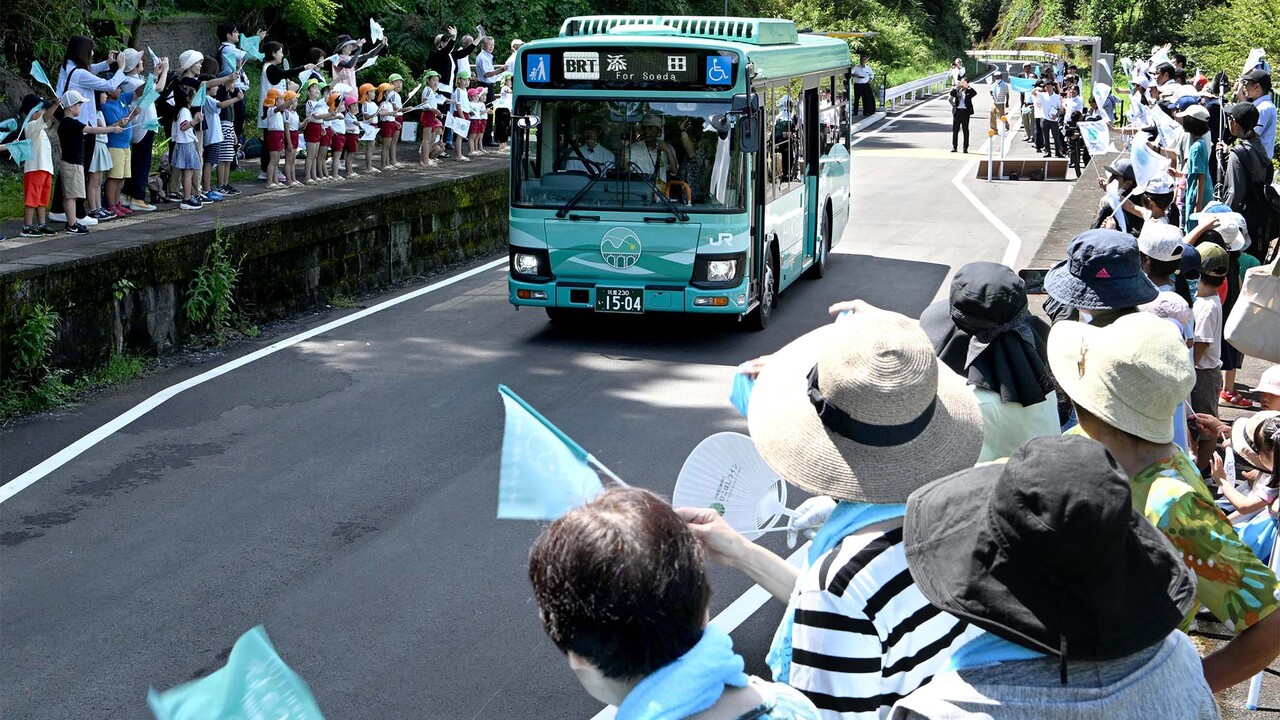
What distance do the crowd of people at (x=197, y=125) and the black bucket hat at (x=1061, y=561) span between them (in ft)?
35.4

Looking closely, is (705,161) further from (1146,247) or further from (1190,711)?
(1190,711)

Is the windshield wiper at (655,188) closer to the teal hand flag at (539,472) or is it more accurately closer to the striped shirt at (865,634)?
the teal hand flag at (539,472)

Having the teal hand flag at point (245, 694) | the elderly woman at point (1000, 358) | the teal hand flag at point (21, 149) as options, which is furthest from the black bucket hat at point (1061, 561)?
the teal hand flag at point (21, 149)

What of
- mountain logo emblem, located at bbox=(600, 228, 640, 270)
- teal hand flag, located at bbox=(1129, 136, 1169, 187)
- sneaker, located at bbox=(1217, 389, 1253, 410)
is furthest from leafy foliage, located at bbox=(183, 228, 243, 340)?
sneaker, located at bbox=(1217, 389, 1253, 410)

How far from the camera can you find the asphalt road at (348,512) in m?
5.99

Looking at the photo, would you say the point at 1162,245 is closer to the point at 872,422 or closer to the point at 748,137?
the point at 872,422

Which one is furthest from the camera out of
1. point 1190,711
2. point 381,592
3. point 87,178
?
point 87,178

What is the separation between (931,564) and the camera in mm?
2455

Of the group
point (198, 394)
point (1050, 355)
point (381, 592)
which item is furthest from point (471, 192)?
point (1050, 355)

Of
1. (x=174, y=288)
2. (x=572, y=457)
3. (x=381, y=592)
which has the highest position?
(x=572, y=457)

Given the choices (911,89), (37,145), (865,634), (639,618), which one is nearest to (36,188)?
(37,145)

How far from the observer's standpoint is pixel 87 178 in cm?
1405

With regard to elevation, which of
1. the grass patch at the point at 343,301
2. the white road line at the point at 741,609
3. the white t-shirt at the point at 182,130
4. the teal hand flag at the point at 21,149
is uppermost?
the white t-shirt at the point at 182,130

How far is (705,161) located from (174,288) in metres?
4.83
